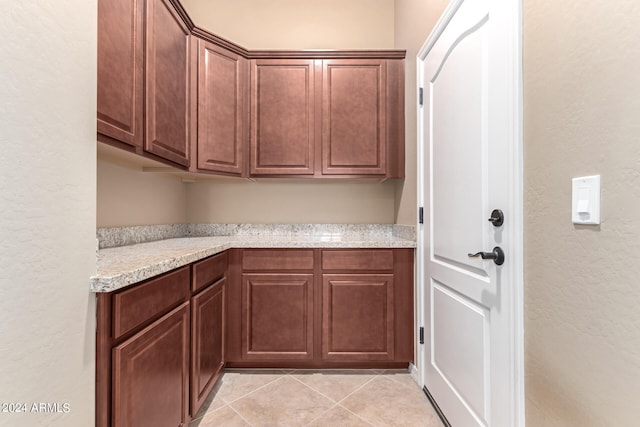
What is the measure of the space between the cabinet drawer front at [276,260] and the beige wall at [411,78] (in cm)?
81

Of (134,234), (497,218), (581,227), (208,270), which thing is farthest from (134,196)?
(581,227)

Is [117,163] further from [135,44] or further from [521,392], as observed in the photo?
[521,392]

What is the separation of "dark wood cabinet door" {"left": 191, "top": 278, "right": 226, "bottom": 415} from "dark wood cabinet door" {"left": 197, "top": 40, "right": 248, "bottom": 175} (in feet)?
2.96

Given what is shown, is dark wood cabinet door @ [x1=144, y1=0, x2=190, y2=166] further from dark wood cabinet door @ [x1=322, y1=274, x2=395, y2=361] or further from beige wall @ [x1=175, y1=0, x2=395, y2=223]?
dark wood cabinet door @ [x1=322, y1=274, x2=395, y2=361]

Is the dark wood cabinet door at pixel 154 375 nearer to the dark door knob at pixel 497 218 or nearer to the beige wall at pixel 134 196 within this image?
the beige wall at pixel 134 196

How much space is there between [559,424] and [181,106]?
229 centimetres

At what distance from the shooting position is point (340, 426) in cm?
154

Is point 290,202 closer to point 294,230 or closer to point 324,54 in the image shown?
point 294,230

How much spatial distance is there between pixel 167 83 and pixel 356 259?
1.61 m

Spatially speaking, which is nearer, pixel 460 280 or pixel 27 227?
pixel 27 227

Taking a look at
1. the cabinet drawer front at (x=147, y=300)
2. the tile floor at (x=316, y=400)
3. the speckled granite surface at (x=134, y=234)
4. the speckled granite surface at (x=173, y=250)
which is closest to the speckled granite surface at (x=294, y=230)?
the speckled granite surface at (x=173, y=250)

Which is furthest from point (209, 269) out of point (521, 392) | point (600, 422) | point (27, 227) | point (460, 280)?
point (600, 422)

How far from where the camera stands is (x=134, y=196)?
1943 millimetres

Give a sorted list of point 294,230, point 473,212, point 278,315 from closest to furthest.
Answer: point 473,212
point 278,315
point 294,230
